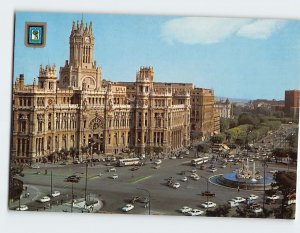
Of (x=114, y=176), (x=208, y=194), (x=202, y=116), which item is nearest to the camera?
(x=208, y=194)

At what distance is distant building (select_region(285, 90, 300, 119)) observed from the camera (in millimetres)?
5355

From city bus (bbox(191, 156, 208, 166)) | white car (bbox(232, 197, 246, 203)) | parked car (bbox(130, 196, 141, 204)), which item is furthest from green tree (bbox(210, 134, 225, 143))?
parked car (bbox(130, 196, 141, 204))

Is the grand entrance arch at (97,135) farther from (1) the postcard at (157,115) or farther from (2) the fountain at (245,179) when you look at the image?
(2) the fountain at (245,179)

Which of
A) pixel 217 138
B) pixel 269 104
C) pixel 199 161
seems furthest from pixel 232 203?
pixel 269 104

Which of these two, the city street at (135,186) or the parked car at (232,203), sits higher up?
the city street at (135,186)

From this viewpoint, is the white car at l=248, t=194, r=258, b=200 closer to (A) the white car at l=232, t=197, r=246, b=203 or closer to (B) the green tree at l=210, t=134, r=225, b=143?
(A) the white car at l=232, t=197, r=246, b=203

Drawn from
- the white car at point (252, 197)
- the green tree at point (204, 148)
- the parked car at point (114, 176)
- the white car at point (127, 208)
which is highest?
the green tree at point (204, 148)

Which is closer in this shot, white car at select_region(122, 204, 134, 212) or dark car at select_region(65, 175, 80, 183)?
white car at select_region(122, 204, 134, 212)

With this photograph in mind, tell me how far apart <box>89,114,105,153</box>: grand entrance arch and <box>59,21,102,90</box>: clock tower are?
1.15 feet

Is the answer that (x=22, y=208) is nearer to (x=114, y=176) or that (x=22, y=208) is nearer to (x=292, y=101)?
(x=114, y=176)

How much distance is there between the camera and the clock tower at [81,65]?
18.0 ft

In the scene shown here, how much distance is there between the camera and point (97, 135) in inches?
227

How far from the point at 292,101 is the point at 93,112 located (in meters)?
2.04

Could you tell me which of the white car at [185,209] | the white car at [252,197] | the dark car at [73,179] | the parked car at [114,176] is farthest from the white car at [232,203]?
the dark car at [73,179]
